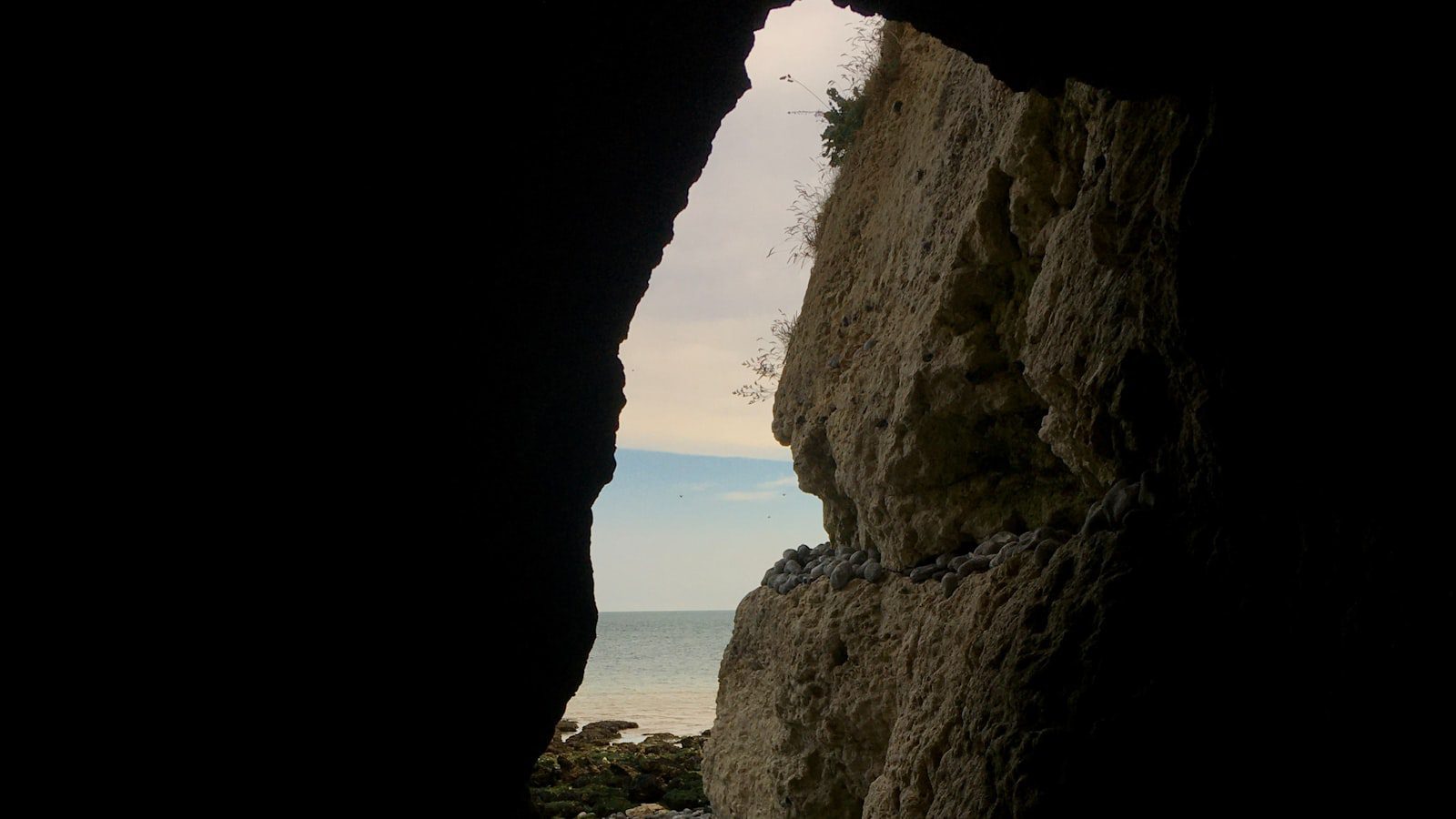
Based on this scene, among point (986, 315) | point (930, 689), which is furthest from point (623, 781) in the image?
point (986, 315)

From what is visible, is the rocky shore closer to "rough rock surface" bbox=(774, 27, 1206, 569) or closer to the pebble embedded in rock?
"rough rock surface" bbox=(774, 27, 1206, 569)

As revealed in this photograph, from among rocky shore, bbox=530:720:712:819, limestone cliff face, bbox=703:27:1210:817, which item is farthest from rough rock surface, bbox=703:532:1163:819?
rocky shore, bbox=530:720:712:819

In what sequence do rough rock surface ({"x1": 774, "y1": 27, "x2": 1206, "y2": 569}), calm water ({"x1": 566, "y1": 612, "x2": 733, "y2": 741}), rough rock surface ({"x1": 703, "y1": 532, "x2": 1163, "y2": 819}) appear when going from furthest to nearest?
calm water ({"x1": 566, "y1": 612, "x2": 733, "y2": 741})
rough rock surface ({"x1": 774, "y1": 27, "x2": 1206, "y2": 569})
rough rock surface ({"x1": 703, "y1": 532, "x2": 1163, "y2": 819})

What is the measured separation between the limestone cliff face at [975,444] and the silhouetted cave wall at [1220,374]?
14 cm

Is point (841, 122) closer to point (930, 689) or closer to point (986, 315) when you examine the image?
point (986, 315)

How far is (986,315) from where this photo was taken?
5055 mm

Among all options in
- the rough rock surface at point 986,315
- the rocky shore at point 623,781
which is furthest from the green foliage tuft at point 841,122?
the rocky shore at point 623,781

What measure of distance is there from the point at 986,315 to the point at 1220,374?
2.06 m

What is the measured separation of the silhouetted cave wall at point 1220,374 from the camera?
8.87ft

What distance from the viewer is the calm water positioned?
71.5ft

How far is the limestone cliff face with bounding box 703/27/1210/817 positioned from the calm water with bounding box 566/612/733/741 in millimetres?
3114

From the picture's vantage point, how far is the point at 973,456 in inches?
202

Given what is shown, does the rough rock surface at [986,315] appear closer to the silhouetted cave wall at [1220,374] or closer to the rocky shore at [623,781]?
the silhouetted cave wall at [1220,374]

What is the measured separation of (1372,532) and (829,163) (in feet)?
21.2
